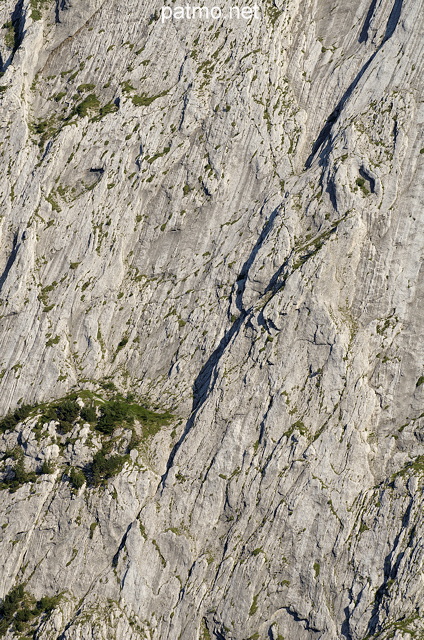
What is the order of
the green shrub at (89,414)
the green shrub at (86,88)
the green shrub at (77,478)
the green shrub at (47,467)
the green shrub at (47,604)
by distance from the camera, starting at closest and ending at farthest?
1. the green shrub at (47,604)
2. the green shrub at (77,478)
3. the green shrub at (47,467)
4. the green shrub at (89,414)
5. the green shrub at (86,88)

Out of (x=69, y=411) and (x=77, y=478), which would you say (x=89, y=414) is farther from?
(x=77, y=478)

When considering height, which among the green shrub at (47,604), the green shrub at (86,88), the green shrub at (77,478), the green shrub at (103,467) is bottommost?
the green shrub at (47,604)

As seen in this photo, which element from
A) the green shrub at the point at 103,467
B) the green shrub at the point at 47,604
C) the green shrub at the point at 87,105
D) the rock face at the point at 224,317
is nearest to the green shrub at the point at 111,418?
the rock face at the point at 224,317

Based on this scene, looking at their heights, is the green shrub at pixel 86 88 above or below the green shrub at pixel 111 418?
above

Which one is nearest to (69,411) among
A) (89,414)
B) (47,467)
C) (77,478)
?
(89,414)

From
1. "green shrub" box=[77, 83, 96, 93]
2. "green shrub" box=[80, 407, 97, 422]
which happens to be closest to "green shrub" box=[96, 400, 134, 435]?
"green shrub" box=[80, 407, 97, 422]

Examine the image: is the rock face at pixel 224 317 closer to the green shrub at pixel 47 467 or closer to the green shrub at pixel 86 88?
the green shrub at pixel 47 467

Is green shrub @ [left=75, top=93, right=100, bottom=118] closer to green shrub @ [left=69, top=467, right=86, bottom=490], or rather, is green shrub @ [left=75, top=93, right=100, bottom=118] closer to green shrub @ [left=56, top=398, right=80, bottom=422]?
green shrub @ [left=56, top=398, right=80, bottom=422]

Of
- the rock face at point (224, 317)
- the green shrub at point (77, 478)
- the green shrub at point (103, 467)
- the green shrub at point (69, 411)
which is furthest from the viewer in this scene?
the green shrub at point (69, 411)
